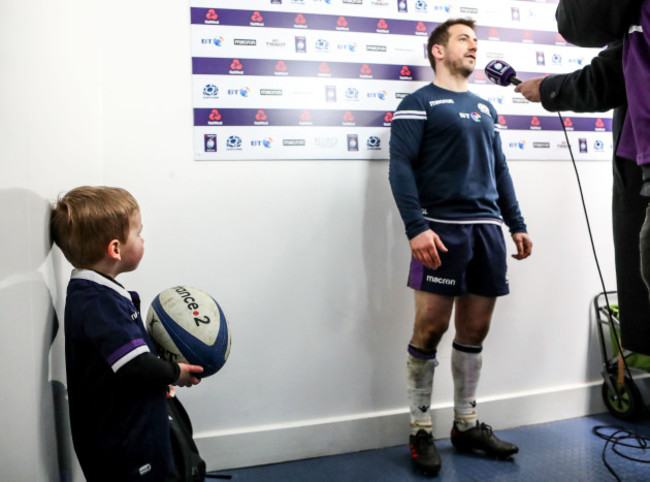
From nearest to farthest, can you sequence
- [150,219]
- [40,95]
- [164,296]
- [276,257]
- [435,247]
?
1. [40,95]
2. [164,296]
3. [435,247]
4. [150,219]
5. [276,257]

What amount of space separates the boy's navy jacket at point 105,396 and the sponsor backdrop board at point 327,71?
1.01 metres

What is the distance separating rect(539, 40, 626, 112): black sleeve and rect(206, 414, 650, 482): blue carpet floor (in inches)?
52.5

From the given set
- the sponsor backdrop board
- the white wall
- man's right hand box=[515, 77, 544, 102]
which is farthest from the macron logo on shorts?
man's right hand box=[515, 77, 544, 102]

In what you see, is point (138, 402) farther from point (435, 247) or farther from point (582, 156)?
point (582, 156)

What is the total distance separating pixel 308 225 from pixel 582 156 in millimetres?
1443

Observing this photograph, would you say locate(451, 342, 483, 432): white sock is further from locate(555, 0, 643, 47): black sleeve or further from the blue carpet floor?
locate(555, 0, 643, 47): black sleeve

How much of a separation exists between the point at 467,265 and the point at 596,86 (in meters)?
0.84

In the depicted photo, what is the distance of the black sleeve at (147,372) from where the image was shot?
3.61 ft

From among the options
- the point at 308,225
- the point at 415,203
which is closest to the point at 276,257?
the point at 308,225

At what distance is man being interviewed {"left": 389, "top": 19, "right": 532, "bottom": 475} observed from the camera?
1.94 m

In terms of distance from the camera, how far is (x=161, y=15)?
2.01m

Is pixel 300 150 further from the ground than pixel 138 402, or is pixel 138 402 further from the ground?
pixel 300 150

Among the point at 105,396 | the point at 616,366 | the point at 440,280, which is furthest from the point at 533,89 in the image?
the point at 616,366

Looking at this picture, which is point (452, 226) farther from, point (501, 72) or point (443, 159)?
point (501, 72)
